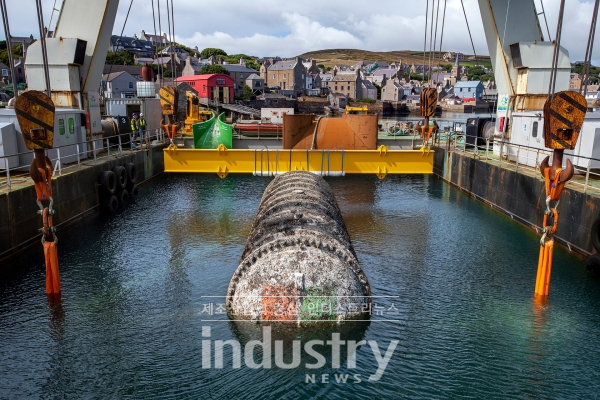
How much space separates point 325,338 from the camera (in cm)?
961

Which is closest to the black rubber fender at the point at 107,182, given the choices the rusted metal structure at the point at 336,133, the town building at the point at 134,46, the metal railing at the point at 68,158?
the metal railing at the point at 68,158

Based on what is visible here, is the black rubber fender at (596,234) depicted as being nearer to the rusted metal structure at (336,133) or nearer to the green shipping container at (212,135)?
the rusted metal structure at (336,133)

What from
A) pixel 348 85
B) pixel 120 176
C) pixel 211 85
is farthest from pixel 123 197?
pixel 348 85

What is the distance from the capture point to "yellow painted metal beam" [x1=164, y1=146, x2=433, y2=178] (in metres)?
19.6

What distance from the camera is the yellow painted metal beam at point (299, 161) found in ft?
64.4

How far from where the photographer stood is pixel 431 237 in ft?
57.4

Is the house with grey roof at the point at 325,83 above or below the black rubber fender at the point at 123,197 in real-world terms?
above

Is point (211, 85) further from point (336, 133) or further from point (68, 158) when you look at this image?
A: point (336, 133)

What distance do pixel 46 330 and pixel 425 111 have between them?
67.7 ft

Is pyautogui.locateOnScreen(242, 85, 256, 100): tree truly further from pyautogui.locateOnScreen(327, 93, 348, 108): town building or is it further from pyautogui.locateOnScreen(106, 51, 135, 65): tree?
pyautogui.locateOnScreen(106, 51, 135, 65): tree

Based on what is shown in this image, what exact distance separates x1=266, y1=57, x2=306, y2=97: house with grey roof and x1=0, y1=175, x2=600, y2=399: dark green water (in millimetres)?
138570

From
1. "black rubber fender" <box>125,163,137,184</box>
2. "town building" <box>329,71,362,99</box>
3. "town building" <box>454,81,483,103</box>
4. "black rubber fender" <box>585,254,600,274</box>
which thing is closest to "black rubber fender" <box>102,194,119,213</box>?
"black rubber fender" <box>125,163,137,184</box>

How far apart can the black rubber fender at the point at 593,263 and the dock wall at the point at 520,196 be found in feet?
2.47

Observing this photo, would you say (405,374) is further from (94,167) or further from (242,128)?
(242,128)
